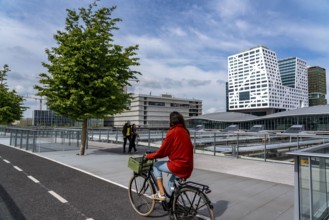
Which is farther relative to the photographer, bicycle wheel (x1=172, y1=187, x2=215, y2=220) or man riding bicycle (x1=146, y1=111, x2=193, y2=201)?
man riding bicycle (x1=146, y1=111, x2=193, y2=201)

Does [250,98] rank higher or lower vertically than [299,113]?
higher

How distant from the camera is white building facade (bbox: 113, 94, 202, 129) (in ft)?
411

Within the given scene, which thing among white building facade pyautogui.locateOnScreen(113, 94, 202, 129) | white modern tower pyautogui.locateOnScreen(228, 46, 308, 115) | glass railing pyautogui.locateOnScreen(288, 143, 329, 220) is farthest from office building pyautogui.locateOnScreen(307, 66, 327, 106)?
glass railing pyautogui.locateOnScreen(288, 143, 329, 220)

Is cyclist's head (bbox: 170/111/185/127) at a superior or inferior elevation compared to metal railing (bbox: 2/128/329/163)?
superior

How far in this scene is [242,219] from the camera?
4727 millimetres

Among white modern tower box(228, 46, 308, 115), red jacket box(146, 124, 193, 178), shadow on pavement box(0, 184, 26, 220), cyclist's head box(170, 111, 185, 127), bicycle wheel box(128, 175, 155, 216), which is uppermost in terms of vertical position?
white modern tower box(228, 46, 308, 115)

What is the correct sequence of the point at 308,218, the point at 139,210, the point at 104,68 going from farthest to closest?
the point at 104,68 < the point at 139,210 < the point at 308,218

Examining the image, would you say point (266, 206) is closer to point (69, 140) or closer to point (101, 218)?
point (101, 218)

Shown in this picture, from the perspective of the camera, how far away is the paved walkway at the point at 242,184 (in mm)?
5121

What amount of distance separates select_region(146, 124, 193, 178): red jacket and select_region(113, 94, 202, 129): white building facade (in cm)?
11385

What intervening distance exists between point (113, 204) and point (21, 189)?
2.88 metres

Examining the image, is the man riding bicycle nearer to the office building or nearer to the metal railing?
the metal railing

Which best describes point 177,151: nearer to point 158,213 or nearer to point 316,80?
point 158,213

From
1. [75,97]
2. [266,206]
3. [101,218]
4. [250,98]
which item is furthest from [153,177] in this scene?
[250,98]
